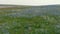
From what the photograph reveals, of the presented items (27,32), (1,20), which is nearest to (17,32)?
(27,32)

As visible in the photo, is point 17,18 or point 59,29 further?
point 17,18
